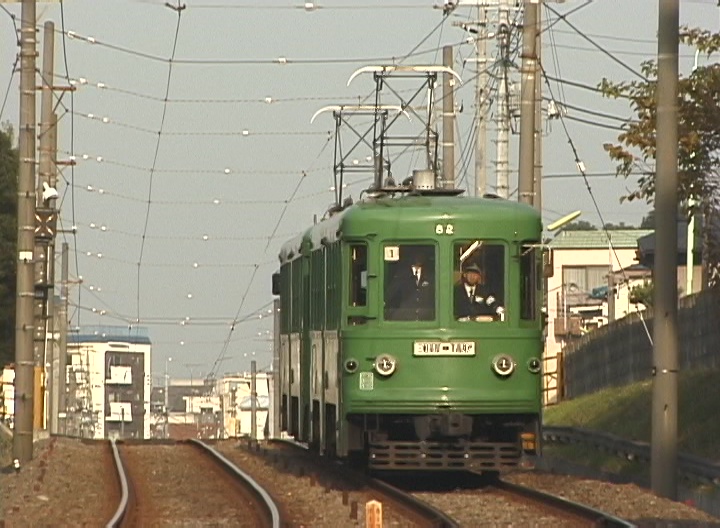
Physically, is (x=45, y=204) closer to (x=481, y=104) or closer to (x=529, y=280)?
(x=481, y=104)

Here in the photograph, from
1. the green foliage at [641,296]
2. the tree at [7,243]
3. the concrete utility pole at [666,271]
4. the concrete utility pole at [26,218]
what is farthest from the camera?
the tree at [7,243]

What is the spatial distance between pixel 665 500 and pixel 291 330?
9.01m

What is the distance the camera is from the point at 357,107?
29.8m

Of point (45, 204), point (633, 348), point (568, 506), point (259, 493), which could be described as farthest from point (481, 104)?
point (568, 506)

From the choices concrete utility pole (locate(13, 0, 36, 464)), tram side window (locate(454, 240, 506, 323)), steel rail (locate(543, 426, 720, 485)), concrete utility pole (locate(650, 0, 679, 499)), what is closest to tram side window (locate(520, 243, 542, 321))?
tram side window (locate(454, 240, 506, 323))

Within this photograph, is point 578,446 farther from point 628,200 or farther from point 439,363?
point 439,363

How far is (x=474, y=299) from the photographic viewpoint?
19891mm

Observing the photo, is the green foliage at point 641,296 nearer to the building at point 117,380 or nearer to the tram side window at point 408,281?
the tram side window at point 408,281

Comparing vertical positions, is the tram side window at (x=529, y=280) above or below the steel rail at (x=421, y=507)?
above

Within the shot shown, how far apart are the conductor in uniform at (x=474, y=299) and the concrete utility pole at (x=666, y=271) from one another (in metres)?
1.66

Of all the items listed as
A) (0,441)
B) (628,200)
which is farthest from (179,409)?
(628,200)

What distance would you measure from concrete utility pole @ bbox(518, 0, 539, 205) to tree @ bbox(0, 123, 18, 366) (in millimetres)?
27349

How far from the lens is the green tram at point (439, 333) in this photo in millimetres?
19672

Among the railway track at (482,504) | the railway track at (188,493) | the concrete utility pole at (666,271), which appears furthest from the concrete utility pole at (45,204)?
the concrete utility pole at (666,271)
